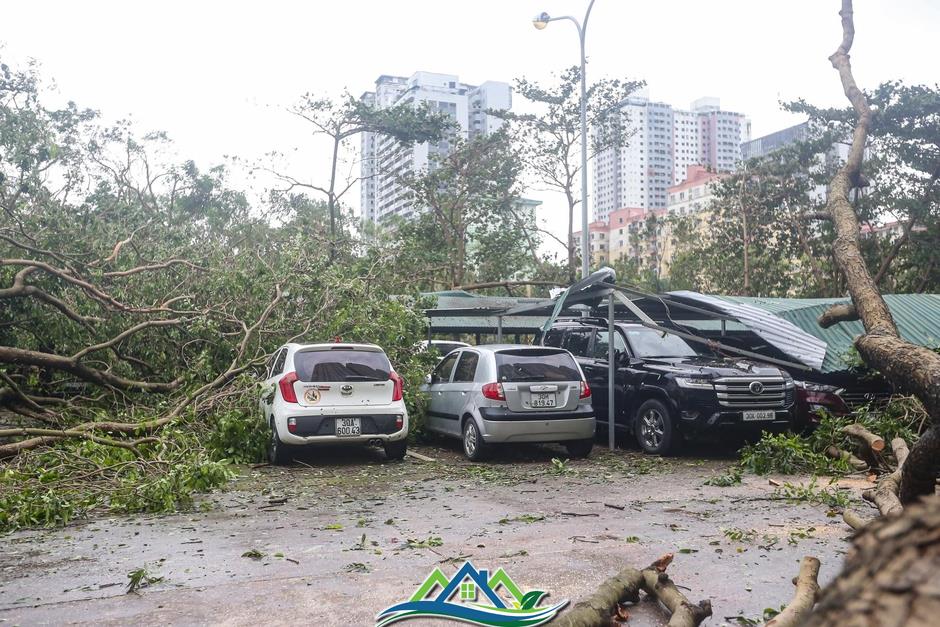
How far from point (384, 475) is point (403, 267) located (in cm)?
781

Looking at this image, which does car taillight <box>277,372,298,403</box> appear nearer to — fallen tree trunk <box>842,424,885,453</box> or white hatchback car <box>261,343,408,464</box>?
white hatchback car <box>261,343,408,464</box>

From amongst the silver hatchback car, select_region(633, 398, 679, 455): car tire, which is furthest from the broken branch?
the silver hatchback car

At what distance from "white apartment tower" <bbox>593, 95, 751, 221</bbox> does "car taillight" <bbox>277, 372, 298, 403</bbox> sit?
236ft

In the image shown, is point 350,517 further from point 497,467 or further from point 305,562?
point 497,467

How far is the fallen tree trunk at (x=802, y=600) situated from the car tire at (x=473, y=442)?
735 centimetres

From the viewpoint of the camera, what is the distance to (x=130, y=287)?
1426 centimetres

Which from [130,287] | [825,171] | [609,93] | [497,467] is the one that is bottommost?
[497,467]

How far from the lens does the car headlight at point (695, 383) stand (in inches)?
465

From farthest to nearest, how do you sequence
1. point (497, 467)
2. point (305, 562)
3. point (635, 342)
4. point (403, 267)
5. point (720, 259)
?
point (720, 259)
point (403, 267)
point (635, 342)
point (497, 467)
point (305, 562)

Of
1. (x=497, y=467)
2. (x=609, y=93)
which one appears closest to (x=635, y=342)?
(x=497, y=467)

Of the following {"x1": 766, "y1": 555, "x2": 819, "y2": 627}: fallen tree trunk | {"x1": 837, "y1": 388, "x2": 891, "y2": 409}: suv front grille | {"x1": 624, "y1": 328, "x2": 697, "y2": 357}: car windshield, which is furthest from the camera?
{"x1": 624, "y1": 328, "x2": 697, "y2": 357}: car windshield

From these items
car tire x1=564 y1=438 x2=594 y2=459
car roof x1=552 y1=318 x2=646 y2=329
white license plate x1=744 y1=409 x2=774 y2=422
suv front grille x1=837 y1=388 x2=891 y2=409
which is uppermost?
car roof x1=552 y1=318 x2=646 y2=329

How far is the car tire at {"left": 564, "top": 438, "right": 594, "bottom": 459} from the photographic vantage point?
1209 centimetres

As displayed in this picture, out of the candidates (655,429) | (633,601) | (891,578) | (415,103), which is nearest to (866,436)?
(655,429)
